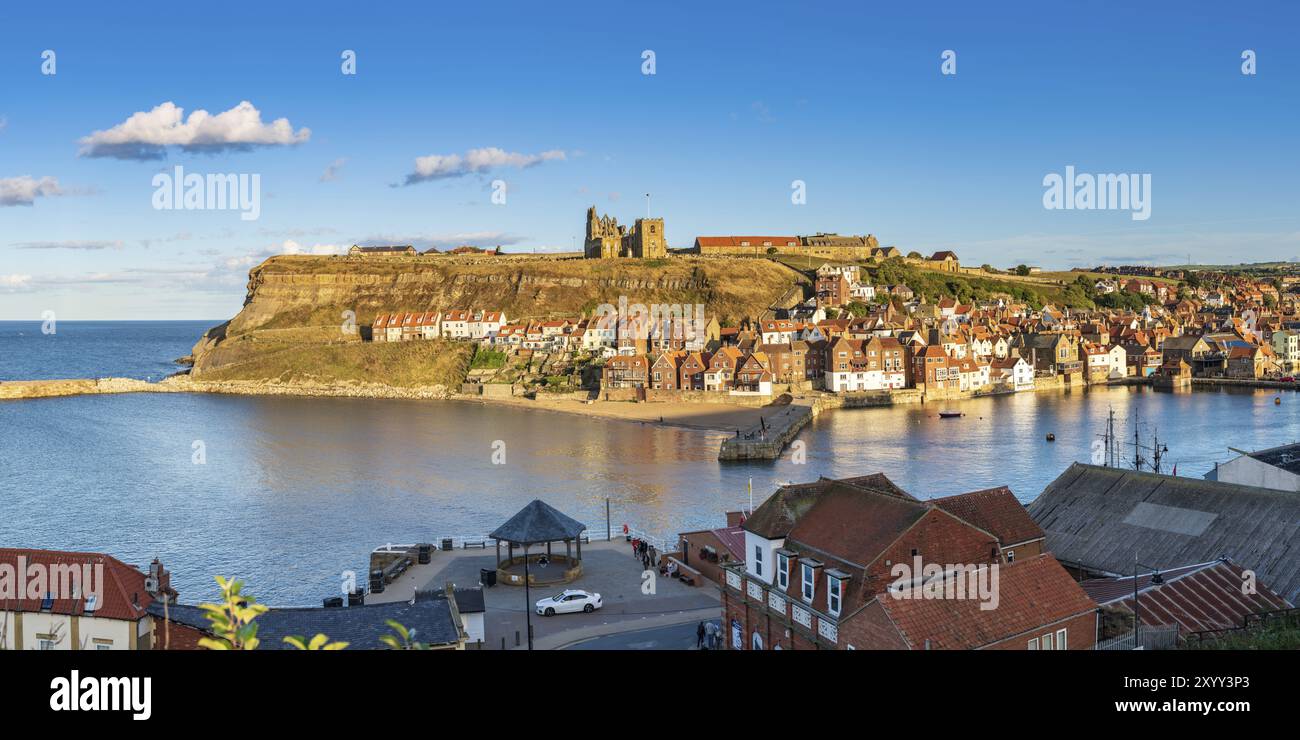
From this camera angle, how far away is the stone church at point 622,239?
11150 cm

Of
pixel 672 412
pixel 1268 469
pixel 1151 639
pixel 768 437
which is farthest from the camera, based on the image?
pixel 672 412

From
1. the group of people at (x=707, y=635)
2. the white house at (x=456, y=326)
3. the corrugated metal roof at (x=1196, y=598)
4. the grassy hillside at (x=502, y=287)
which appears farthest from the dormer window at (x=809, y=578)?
the grassy hillside at (x=502, y=287)

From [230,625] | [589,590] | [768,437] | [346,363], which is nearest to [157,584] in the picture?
[589,590]

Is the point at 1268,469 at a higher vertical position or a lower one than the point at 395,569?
higher

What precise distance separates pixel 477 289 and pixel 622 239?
2155cm

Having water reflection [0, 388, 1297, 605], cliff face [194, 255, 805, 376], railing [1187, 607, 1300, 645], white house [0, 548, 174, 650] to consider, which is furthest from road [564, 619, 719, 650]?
cliff face [194, 255, 805, 376]

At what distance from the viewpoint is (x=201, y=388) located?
80.2 meters

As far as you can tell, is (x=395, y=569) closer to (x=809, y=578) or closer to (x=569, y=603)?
(x=569, y=603)

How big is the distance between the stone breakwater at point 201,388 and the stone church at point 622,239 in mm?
41600

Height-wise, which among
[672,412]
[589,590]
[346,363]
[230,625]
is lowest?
[589,590]

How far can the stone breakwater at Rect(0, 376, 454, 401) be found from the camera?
74188 mm

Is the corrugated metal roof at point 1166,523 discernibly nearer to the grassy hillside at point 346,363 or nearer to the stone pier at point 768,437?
the stone pier at point 768,437

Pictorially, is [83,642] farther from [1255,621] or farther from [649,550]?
[1255,621]
